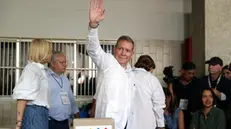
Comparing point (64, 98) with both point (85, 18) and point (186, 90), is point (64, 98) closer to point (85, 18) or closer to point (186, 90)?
point (186, 90)

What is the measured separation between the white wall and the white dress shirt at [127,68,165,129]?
285cm

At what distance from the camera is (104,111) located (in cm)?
216

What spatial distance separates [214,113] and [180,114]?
1.77 feet

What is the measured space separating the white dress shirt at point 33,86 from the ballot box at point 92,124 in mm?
1018

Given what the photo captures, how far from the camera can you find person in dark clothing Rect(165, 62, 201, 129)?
402cm

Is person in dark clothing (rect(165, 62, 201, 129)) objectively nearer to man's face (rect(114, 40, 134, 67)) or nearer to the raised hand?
man's face (rect(114, 40, 134, 67))

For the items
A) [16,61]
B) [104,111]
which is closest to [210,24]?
[104,111]

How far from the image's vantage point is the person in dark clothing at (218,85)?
142 inches

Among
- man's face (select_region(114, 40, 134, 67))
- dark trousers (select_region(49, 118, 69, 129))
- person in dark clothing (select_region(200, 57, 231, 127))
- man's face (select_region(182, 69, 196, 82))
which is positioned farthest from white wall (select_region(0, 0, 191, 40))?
man's face (select_region(114, 40, 134, 67))

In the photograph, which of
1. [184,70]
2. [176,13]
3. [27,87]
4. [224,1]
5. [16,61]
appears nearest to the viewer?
[27,87]

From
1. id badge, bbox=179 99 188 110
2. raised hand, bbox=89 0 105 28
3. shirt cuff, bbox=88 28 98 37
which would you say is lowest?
id badge, bbox=179 99 188 110

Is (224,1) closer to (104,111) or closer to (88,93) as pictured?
(88,93)

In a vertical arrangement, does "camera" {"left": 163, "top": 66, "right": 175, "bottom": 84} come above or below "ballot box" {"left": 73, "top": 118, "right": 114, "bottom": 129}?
above

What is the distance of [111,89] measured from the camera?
217 centimetres
